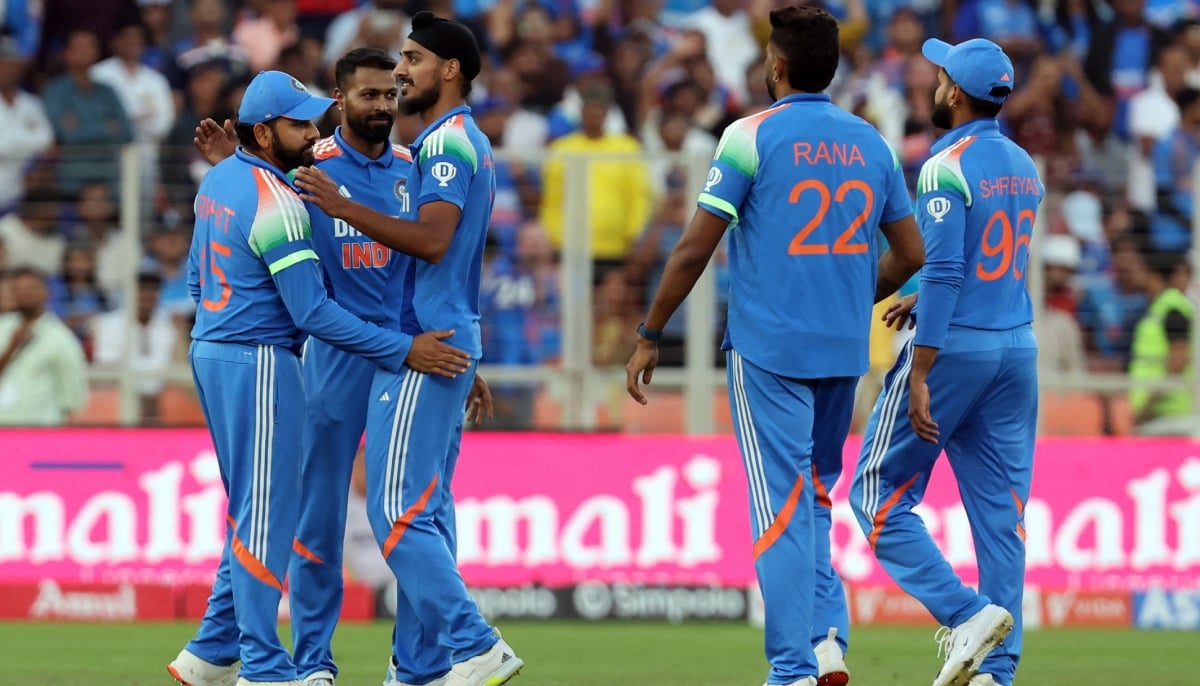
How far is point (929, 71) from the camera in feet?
59.1

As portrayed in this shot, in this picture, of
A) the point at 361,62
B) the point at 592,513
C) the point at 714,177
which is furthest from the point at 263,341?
the point at 592,513

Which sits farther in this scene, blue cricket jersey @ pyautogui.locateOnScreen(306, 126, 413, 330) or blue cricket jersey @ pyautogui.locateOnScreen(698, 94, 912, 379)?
blue cricket jersey @ pyautogui.locateOnScreen(306, 126, 413, 330)

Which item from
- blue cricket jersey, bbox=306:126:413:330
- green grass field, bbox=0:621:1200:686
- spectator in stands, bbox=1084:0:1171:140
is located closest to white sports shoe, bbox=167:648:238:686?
green grass field, bbox=0:621:1200:686

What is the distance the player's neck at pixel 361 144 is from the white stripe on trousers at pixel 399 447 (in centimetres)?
110

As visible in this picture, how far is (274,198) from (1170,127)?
485 inches

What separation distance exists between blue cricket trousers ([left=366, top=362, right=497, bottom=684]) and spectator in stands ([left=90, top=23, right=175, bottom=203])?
9.80 meters

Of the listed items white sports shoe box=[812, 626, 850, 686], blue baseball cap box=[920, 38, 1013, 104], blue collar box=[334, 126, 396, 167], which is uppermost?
blue baseball cap box=[920, 38, 1013, 104]

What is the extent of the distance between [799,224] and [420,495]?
1.88 m

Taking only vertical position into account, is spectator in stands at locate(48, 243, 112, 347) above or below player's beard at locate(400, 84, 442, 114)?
below

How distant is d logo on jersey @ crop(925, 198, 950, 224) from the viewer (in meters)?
8.45

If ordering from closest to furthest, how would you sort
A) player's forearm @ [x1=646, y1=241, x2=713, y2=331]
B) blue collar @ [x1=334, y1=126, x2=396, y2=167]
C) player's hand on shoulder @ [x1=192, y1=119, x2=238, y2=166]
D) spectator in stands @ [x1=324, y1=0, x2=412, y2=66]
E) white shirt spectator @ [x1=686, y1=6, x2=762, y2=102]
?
player's forearm @ [x1=646, y1=241, x2=713, y2=331] → blue collar @ [x1=334, y1=126, x2=396, y2=167] → player's hand on shoulder @ [x1=192, y1=119, x2=238, y2=166] → spectator in stands @ [x1=324, y1=0, x2=412, y2=66] → white shirt spectator @ [x1=686, y1=6, x2=762, y2=102]

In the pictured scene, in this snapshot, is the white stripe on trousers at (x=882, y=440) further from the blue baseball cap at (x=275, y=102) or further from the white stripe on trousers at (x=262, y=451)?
the blue baseball cap at (x=275, y=102)

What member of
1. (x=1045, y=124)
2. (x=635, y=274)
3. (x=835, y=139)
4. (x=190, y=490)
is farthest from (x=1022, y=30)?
(x=835, y=139)

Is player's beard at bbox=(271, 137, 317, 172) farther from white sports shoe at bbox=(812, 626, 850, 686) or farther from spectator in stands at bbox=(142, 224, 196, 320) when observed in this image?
spectator in stands at bbox=(142, 224, 196, 320)
